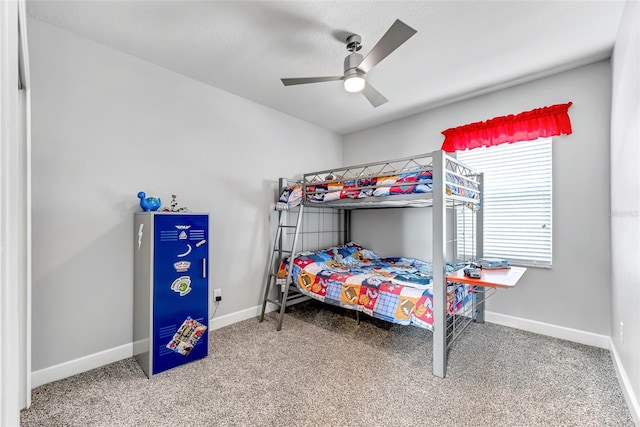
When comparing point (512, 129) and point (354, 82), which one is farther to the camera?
point (512, 129)

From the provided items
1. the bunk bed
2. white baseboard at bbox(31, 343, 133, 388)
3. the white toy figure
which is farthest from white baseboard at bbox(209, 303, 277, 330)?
the white toy figure

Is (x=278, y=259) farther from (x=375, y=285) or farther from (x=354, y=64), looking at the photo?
(x=354, y=64)

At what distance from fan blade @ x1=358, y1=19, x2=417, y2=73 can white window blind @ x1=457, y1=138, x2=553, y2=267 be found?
2.07 metres

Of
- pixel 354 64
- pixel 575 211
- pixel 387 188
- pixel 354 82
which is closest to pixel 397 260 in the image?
pixel 387 188

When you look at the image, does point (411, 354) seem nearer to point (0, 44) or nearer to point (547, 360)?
point (547, 360)

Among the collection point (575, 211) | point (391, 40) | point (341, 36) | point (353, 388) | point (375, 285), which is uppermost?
point (341, 36)

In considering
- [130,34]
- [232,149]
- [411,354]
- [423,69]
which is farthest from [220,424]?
[423,69]

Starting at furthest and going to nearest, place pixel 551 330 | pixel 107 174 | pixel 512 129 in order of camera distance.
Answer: pixel 512 129 < pixel 551 330 < pixel 107 174

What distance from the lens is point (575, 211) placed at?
8.84 ft

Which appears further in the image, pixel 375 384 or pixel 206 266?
pixel 206 266

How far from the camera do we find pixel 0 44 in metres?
0.57

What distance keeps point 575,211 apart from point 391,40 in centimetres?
249

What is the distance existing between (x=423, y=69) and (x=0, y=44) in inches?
113

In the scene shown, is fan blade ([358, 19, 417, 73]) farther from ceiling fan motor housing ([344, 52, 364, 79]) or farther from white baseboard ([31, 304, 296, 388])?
white baseboard ([31, 304, 296, 388])
